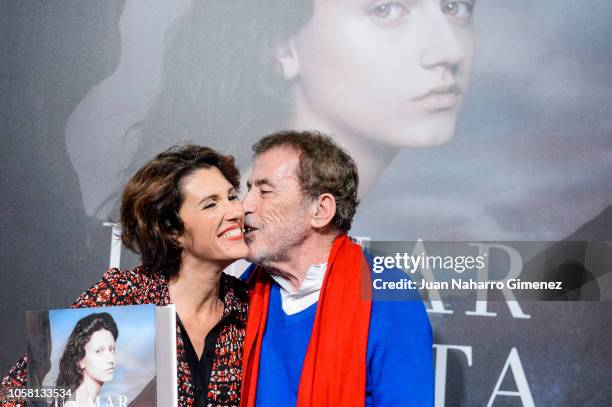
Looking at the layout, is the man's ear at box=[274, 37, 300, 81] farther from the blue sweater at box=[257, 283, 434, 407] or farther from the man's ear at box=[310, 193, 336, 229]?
the blue sweater at box=[257, 283, 434, 407]

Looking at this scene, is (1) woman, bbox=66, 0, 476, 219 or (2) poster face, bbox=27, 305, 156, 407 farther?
(1) woman, bbox=66, 0, 476, 219

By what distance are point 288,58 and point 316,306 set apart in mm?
1309

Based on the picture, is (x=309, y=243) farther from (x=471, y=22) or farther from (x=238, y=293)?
(x=471, y=22)

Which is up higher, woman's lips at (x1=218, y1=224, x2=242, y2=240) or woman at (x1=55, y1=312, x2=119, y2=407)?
woman's lips at (x1=218, y1=224, x2=242, y2=240)

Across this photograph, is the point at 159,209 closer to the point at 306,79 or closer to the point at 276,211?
the point at 276,211

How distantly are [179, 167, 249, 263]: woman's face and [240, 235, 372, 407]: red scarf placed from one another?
204 mm

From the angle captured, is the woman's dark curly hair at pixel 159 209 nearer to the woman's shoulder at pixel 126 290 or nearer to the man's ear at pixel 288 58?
the woman's shoulder at pixel 126 290

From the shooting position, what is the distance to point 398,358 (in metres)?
2.08

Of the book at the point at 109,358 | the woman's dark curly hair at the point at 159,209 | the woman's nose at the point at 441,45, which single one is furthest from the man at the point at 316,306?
the woman's nose at the point at 441,45

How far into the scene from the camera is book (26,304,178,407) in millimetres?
1796

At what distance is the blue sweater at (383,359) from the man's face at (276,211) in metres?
0.22

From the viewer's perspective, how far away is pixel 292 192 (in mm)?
2342

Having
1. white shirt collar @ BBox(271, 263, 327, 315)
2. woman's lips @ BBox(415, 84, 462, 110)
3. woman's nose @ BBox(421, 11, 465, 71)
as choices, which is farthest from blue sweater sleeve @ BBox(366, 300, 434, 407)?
woman's nose @ BBox(421, 11, 465, 71)

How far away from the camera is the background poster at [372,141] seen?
2889mm
